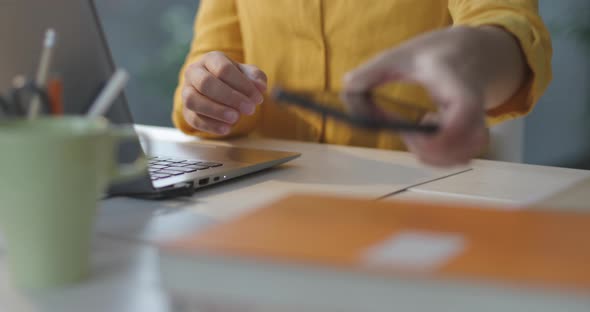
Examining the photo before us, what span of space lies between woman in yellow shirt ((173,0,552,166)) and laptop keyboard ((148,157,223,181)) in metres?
0.15

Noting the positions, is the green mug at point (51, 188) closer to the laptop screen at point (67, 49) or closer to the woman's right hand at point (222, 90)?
the laptop screen at point (67, 49)

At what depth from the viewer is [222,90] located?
0.95 m

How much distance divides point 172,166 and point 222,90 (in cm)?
18

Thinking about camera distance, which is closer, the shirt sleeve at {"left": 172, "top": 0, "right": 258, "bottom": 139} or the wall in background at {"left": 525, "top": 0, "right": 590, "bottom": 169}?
the shirt sleeve at {"left": 172, "top": 0, "right": 258, "bottom": 139}

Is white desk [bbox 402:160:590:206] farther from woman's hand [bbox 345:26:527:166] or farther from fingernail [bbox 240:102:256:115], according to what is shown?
fingernail [bbox 240:102:256:115]

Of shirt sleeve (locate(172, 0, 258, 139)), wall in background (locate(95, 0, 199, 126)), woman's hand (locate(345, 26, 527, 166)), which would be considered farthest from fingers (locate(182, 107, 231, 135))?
wall in background (locate(95, 0, 199, 126))

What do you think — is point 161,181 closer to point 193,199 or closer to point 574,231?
point 193,199

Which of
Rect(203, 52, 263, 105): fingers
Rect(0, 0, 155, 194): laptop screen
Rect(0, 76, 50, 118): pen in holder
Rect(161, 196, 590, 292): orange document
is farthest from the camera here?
Rect(203, 52, 263, 105): fingers

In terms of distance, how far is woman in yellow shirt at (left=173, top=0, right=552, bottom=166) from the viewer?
1.74 ft

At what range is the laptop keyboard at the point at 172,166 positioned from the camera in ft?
2.47

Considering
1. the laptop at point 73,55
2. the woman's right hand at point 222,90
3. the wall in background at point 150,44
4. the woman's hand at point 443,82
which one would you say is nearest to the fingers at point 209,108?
the woman's right hand at point 222,90

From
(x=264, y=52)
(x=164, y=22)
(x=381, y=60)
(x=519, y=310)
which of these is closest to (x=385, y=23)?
(x=264, y=52)

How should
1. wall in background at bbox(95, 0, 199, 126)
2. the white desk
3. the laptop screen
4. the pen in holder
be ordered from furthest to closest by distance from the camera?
wall in background at bbox(95, 0, 199, 126) < the white desk < the laptop screen < the pen in holder

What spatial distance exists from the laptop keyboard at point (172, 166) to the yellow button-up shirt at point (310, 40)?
26 cm
